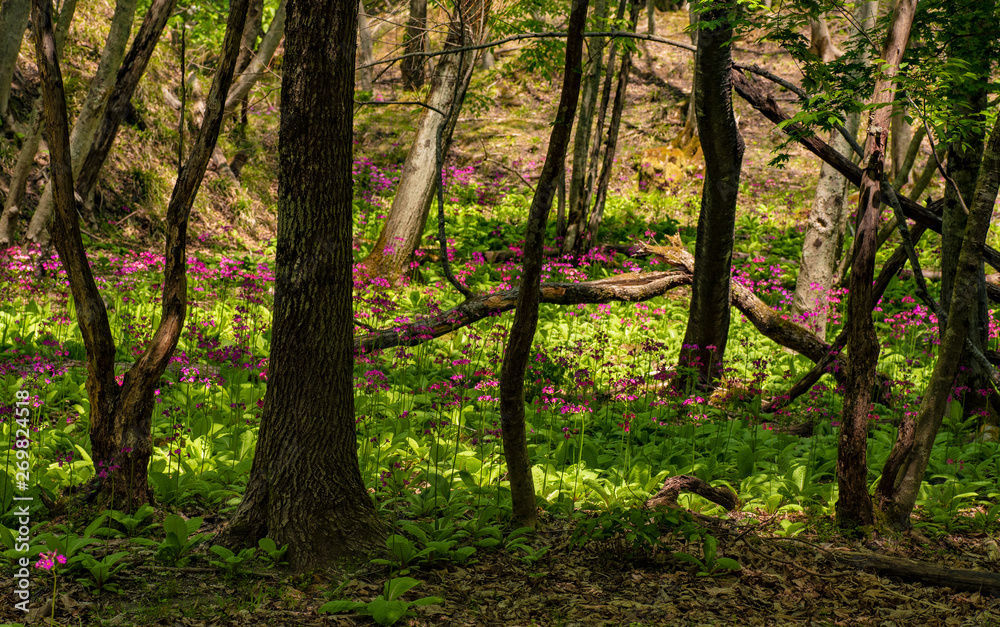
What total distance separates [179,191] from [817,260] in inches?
256

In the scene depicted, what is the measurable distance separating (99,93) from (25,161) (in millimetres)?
1132

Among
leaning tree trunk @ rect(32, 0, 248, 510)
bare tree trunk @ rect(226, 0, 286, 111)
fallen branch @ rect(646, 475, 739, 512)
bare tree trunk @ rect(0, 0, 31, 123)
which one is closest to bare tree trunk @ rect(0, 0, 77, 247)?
bare tree trunk @ rect(0, 0, 31, 123)

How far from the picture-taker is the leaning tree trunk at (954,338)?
3.39m

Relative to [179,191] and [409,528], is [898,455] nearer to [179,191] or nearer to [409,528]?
[409,528]

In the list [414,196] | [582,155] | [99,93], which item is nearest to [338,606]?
[99,93]

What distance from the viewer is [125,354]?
5.57 metres

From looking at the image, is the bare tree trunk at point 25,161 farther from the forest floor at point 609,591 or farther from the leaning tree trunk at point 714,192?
the leaning tree trunk at point 714,192

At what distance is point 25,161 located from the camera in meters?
6.75

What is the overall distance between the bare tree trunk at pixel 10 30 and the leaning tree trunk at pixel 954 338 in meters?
8.16

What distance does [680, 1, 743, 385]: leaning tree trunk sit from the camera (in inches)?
189

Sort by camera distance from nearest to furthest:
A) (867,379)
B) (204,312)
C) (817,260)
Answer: (867,379) < (204,312) < (817,260)

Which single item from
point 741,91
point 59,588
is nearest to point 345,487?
point 59,588

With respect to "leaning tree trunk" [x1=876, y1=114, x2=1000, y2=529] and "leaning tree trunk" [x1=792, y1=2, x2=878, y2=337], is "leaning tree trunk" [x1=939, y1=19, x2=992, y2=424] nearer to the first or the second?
"leaning tree trunk" [x1=876, y1=114, x2=1000, y2=529]

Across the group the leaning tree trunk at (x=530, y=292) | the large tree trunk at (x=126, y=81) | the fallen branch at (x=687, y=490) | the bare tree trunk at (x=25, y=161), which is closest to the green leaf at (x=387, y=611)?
the leaning tree trunk at (x=530, y=292)
